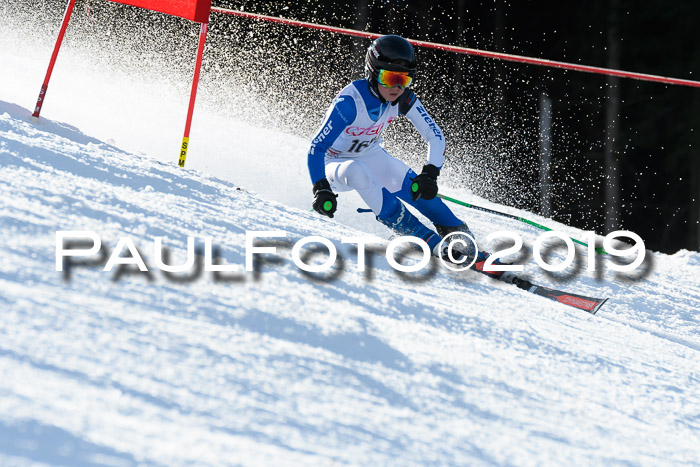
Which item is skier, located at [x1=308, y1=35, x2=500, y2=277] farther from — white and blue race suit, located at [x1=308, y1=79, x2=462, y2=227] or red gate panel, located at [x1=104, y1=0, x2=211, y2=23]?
red gate panel, located at [x1=104, y1=0, x2=211, y2=23]

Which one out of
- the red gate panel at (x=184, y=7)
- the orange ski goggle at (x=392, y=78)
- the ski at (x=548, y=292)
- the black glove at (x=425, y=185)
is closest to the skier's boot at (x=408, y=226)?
the black glove at (x=425, y=185)

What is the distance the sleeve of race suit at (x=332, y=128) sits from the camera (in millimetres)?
3734

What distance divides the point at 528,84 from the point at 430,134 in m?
14.2

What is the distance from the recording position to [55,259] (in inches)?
81.0

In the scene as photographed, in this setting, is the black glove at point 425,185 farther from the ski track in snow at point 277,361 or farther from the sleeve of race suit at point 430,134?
the ski track in snow at point 277,361

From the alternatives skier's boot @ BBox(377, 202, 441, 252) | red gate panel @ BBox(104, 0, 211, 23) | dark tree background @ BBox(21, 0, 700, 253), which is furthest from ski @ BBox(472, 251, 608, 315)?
dark tree background @ BBox(21, 0, 700, 253)

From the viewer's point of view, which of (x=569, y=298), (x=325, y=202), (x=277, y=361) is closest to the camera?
(x=277, y=361)

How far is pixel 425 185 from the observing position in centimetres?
383

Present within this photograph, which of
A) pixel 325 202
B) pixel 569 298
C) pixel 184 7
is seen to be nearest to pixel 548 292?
pixel 569 298

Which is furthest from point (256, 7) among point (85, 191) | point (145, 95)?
point (85, 191)

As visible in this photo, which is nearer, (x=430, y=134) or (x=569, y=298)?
(x=569, y=298)

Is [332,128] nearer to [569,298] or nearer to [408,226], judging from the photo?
[408,226]

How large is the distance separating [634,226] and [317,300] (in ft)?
53.1

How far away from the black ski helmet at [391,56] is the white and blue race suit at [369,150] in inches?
5.8
